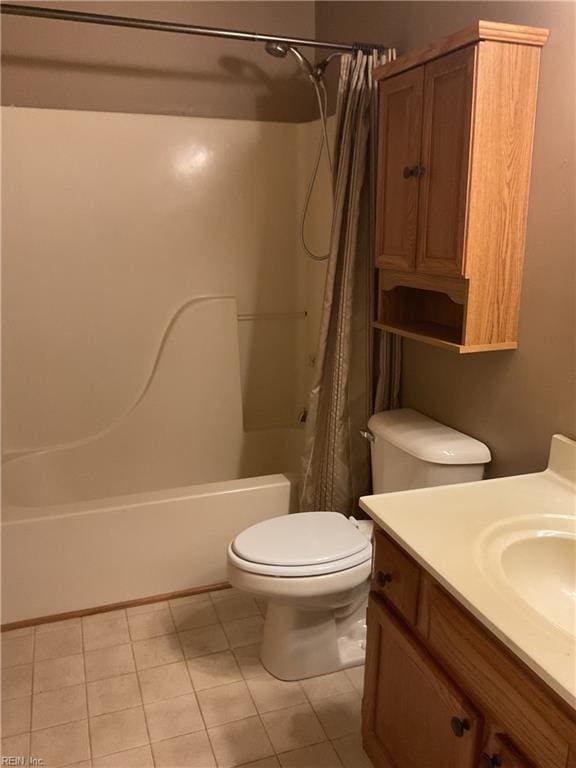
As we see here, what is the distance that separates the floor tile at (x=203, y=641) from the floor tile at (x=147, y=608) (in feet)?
0.55

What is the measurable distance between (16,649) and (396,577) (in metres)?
1.40

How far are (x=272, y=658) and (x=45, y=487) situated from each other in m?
1.23

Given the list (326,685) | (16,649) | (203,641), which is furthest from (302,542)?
(16,649)

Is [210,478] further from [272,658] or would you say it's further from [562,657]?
[562,657]

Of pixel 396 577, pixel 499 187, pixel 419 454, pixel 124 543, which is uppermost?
pixel 499 187

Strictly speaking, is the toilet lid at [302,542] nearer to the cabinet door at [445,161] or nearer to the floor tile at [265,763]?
the floor tile at [265,763]

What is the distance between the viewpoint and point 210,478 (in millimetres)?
2803

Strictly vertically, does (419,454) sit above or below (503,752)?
above

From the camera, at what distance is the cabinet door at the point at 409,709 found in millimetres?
1124

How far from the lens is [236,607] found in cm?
228

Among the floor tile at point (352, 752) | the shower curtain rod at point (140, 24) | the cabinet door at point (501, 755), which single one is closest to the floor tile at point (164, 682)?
the floor tile at point (352, 752)

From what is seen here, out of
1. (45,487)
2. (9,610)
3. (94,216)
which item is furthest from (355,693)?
(94,216)

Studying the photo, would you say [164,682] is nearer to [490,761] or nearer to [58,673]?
[58,673]

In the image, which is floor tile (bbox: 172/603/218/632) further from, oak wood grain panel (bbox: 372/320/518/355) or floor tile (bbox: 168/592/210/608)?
oak wood grain panel (bbox: 372/320/518/355)
